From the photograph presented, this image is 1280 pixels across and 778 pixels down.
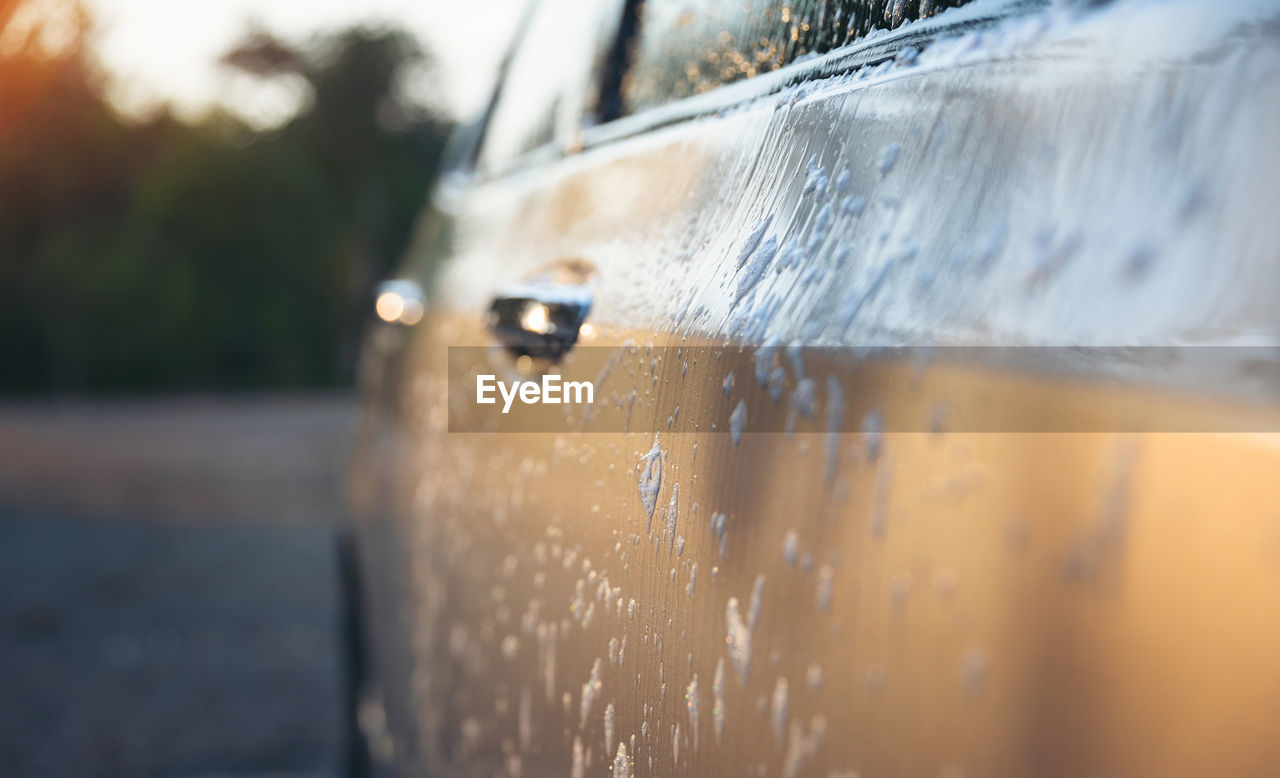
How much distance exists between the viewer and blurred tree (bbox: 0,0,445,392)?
13570 millimetres

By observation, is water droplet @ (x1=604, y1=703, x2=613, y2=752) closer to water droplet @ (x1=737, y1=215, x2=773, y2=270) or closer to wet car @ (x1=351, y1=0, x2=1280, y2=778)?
wet car @ (x1=351, y1=0, x2=1280, y2=778)

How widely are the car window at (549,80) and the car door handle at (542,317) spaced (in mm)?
381

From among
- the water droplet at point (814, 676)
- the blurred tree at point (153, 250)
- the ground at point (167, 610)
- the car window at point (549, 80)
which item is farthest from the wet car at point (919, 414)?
the blurred tree at point (153, 250)

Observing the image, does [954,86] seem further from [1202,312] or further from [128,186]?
[128,186]

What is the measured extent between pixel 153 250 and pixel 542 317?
14.5 metres

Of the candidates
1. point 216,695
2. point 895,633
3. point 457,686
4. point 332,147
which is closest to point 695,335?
point 895,633

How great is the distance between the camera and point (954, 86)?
665mm

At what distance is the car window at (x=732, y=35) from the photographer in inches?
33.3

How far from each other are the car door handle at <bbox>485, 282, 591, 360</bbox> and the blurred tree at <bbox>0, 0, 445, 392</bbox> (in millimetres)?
12481

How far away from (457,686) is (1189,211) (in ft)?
3.95

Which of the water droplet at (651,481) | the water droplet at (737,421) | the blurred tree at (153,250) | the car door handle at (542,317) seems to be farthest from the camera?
the blurred tree at (153,250)

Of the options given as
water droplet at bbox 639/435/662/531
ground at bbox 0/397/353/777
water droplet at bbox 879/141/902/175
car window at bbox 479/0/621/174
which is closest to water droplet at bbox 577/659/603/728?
water droplet at bbox 639/435/662/531

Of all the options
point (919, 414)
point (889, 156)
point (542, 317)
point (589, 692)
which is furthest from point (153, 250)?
point (919, 414)

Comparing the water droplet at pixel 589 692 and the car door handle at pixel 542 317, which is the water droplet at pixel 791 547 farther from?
the car door handle at pixel 542 317
